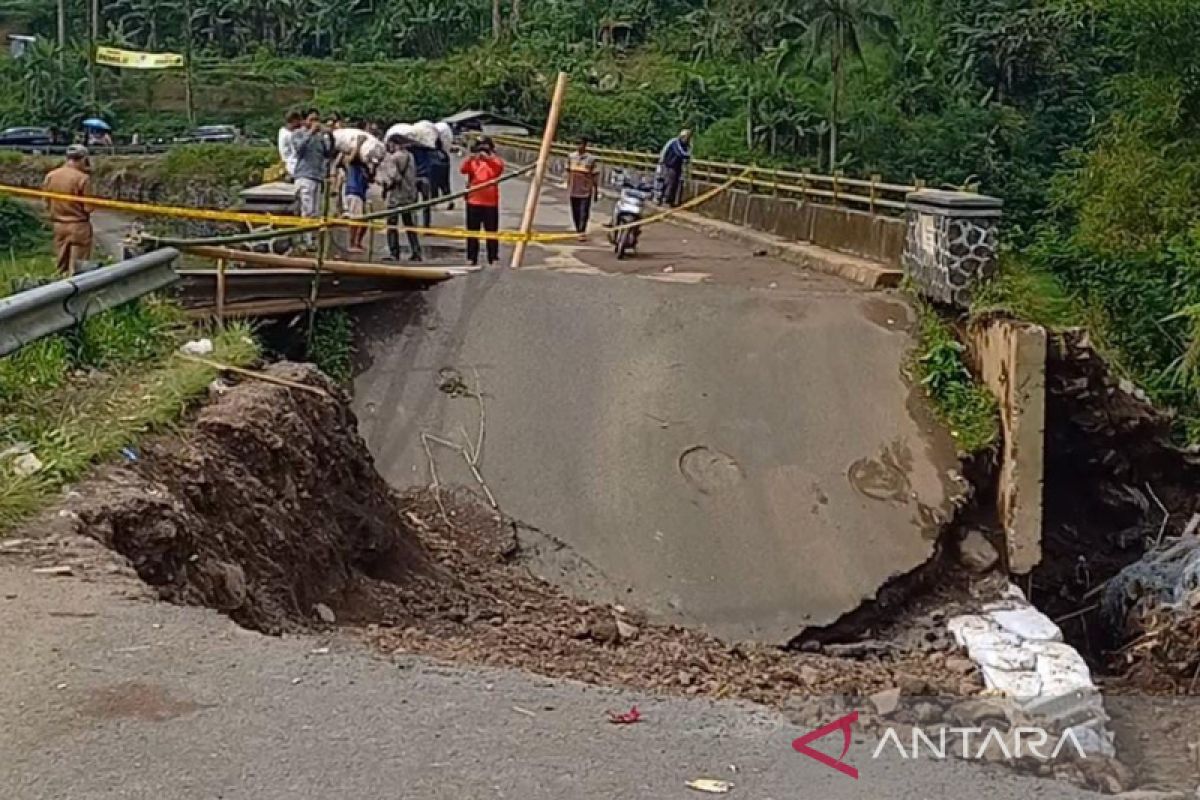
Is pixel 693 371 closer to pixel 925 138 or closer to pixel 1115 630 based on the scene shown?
pixel 1115 630

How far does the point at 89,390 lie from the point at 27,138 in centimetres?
5613

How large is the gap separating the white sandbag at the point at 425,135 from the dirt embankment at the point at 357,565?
8.70 m

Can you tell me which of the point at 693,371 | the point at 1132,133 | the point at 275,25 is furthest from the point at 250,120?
the point at 693,371

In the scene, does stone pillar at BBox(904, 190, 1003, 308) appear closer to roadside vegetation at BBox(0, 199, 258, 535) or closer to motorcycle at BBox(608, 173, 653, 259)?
motorcycle at BBox(608, 173, 653, 259)

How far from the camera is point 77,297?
886 cm

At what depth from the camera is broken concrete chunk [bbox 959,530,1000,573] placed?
471 inches

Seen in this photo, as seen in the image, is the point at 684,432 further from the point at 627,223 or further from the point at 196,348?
the point at 627,223

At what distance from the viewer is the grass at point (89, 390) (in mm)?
6887

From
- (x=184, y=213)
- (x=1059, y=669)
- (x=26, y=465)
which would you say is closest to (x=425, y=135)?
(x=184, y=213)

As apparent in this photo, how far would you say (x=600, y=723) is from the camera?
4746mm

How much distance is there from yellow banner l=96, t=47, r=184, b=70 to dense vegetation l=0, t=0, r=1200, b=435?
4.07ft

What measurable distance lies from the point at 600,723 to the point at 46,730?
1.59 metres

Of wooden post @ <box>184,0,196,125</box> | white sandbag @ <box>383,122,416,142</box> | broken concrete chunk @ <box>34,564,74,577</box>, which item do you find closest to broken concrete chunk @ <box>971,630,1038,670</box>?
broken concrete chunk @ <box>34,564,74,577</box>

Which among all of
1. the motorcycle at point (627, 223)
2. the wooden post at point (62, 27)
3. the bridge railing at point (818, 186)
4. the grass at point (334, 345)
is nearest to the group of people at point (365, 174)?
the motorcycle at point (627, 223)
